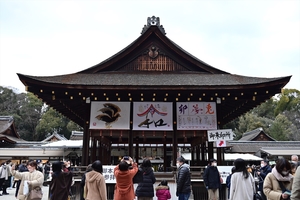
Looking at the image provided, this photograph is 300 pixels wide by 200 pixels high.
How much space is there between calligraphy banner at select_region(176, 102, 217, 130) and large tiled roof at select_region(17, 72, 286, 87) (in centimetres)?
93

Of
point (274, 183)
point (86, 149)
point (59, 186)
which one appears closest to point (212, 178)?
point (274, 183)

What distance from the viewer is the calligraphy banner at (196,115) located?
454 inches

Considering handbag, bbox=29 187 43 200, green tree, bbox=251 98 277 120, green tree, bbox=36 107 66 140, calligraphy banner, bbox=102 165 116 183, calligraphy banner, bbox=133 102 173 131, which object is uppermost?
green tree, bbox=251 98 277 120

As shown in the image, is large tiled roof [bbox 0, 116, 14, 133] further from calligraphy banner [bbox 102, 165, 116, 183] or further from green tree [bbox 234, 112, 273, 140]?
green tree [bbox 234, 112, 273, 140]

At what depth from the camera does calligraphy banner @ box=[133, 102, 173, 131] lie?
454 inches

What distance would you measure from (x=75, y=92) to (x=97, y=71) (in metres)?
2.42

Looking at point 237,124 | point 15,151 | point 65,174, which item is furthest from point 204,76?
point 237,124

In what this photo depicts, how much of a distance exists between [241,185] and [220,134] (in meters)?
6.35

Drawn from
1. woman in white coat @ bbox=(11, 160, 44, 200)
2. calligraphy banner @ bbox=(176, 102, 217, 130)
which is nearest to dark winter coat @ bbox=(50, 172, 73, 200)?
woman in white coat @ bbox=(11, 160, 44, 200)

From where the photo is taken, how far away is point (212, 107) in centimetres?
1174

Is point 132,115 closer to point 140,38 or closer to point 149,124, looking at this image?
point 149,124

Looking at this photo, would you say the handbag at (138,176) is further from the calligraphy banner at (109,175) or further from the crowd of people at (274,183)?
the calligraphy banner at (109,175)

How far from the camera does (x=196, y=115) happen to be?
460 inches

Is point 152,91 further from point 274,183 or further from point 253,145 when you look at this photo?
point 253,145
